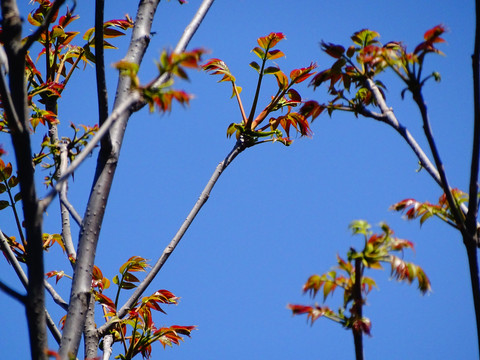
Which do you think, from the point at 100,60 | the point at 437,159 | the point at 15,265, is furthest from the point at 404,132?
the point at 15,265

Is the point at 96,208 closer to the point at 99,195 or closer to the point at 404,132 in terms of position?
the point at 99,195

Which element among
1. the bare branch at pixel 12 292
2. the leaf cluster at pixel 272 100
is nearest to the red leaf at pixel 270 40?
the leaf cluster at pixel 272 100

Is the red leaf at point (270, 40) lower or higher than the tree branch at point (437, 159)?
higher

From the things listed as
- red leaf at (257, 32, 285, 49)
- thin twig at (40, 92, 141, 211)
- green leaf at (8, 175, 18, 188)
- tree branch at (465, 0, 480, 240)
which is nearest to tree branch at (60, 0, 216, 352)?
thin twig at (40, 92, 141, 211)

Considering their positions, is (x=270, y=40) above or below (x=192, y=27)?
above

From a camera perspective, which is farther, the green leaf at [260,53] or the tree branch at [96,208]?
the green leaf at [260,53]

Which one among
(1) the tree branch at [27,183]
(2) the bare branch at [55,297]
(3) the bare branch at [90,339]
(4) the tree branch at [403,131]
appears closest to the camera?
(1) the tree branch at [27,183]

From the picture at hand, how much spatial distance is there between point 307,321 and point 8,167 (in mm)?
2026

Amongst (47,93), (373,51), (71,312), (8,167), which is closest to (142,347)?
(71,312)

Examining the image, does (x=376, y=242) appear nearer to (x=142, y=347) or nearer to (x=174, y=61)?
(x=174, y=61)

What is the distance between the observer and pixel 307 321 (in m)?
1.41

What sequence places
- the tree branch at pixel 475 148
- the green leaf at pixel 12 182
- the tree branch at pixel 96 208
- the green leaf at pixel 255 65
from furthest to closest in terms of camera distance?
1. the green leaf at pixel 255 65
2. the green leaf at pixel 12 182
3. the tree branch at pixel 96 208
4. the tree branch at pixel 475 148

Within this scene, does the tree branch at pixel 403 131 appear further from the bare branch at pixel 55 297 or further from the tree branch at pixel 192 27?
the bare branch at pixel 55 297

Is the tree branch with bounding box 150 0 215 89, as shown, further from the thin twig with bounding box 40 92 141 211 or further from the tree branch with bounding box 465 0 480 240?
the tree branch with bounding box 465 0 480 240
